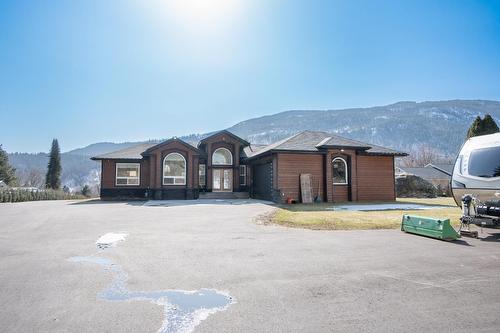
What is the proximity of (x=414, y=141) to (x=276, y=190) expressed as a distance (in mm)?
119233

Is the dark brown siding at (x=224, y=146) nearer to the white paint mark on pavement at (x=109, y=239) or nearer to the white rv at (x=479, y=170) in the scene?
the white paint mark on pavement at (x=109, y=239)

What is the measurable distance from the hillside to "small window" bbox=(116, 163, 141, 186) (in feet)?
248

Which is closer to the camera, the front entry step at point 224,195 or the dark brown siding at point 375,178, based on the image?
the dark brown siding at point 375,178

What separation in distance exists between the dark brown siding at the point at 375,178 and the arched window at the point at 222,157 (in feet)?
32.7

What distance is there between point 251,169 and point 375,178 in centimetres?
896

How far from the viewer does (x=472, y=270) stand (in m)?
4.20

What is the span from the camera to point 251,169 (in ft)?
73.8

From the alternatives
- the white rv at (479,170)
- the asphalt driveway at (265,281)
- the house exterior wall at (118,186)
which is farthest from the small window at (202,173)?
the white rv at (479,170)

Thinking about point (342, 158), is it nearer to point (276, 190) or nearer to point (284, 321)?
point (276, 190)

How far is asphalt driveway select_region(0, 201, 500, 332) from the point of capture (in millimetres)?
2633

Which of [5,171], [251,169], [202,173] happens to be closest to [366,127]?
[251,169]

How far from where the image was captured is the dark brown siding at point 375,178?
17859 millimetres

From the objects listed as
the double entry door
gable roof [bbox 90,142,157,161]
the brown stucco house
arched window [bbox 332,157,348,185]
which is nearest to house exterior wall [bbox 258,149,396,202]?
the brown stucco house

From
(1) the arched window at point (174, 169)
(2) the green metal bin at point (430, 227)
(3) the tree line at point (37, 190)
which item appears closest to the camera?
(2) the green metal bin at point (430, 227)
